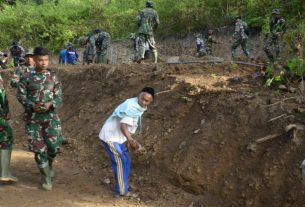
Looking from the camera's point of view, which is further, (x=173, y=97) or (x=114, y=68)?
(x=114, y=68)

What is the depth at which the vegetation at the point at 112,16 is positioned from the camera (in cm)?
1508

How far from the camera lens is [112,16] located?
20.7 m

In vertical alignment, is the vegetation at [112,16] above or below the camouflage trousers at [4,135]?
above

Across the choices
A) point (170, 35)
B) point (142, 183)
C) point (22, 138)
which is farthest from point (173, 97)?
point (170, 35)

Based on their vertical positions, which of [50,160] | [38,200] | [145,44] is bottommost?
[38,200]

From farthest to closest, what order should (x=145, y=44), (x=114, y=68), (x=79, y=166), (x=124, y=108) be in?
1. (x=145, y=44)
2. (x=114, y=68)
3. (x=79, y=166)
4. (x=124, y=108)

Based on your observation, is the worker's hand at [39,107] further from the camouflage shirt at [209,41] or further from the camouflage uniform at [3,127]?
the camouflage shirt at [209,41]

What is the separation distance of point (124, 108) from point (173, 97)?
6.56 ft

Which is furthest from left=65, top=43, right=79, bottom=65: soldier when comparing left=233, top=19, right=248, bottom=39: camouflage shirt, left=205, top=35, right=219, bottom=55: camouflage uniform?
left=233, top=19, right=248, bottom=39: camouflage shirt

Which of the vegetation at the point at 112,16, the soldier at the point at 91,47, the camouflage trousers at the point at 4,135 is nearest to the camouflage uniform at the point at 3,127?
the camouflage trousers at the point at 4,135

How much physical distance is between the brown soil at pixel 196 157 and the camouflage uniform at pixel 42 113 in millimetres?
602

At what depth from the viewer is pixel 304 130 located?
5.02 metres

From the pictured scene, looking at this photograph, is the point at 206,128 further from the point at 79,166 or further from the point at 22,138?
the point at 22,138

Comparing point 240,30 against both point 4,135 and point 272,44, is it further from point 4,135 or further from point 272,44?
point 4,135
